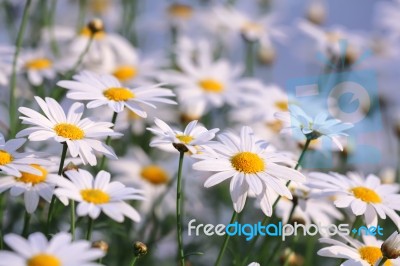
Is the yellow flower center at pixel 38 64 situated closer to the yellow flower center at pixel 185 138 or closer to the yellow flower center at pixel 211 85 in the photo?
the yellow flower center at pixel 211 85

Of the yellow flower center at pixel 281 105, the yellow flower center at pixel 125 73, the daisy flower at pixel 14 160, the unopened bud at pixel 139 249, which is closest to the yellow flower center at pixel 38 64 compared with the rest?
the yellow flower center at pixel 125 73

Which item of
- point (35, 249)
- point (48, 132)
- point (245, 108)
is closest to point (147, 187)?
point (245, 108)

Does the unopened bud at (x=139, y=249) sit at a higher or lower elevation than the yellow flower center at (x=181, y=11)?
lower

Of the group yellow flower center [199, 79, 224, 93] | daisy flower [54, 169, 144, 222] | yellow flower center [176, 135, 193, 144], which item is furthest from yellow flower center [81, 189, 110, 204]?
yellow flower center [199, 79, 224, 93]

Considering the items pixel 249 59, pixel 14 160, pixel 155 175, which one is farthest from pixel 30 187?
pixel 249 59

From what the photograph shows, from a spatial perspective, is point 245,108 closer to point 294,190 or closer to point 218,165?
point 294,190

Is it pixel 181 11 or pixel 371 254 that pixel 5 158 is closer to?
pixel 371 254

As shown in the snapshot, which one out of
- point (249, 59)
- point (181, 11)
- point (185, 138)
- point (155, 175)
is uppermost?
point (181, 11)
